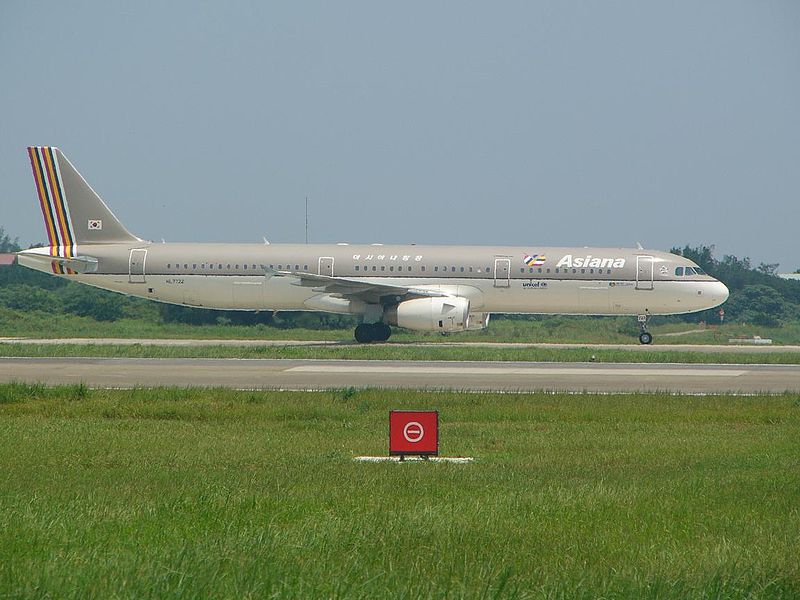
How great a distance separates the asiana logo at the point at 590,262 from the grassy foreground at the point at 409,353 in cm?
369

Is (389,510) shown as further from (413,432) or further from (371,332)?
(371,332)

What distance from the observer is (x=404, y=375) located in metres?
28.9

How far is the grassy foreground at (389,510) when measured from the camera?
7.33 meters

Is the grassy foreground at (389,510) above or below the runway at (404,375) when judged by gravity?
above

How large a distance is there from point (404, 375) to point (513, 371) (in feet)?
11.7

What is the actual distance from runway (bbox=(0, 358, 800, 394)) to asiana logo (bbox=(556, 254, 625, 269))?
26.9 feet

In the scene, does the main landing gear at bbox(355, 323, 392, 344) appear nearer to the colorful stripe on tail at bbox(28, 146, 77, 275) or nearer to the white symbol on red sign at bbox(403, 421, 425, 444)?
the colorful stripe on tail at bbox(28, 146, 77, 275)

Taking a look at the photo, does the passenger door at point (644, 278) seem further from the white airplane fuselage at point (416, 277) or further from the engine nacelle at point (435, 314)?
the engine nacelle at point (435, 314)

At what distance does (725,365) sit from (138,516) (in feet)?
91.3

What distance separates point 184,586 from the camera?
6859mm

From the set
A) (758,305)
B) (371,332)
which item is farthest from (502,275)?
(758,305)

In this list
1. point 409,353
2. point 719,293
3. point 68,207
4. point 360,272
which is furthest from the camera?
point 68,207

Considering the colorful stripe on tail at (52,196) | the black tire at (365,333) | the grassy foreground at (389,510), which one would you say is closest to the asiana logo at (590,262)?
the black tire at (365,333)

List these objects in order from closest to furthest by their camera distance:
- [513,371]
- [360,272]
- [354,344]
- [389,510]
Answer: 1. [389,510]
2. [513,371]
3. [354,344]
4. [360,272]
